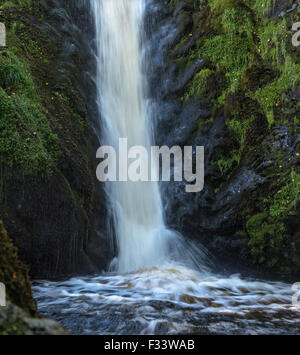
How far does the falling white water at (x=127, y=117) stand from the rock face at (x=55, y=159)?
1.87 ft

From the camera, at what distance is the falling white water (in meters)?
6.68

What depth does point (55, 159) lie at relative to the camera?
521 centimetres

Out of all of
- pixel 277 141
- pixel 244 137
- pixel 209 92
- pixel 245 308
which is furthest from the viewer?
pixel 209 92

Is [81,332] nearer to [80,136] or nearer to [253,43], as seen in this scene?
[80,136]

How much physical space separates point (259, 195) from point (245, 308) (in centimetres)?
297

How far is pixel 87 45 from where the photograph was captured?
8.10 metres

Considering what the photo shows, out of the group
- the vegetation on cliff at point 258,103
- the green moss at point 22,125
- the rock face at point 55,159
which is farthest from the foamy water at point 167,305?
the green moss at point 22,125

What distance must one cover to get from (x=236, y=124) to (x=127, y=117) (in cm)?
312

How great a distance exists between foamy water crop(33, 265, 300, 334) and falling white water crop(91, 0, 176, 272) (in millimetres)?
1441

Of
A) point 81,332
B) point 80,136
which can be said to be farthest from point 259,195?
point 81,332

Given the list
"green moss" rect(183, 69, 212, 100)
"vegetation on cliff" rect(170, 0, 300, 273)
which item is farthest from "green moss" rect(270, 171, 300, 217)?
"green moss" rect(183, 69, 212, 100)

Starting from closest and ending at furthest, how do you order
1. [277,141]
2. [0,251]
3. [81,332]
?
1. [0,251]
2. [81,332]
3. [277,141]

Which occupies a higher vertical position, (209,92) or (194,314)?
(209,92)

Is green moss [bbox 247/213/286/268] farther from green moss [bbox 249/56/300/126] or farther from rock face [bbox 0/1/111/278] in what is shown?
rock face [bbox 0/1/111/278]
